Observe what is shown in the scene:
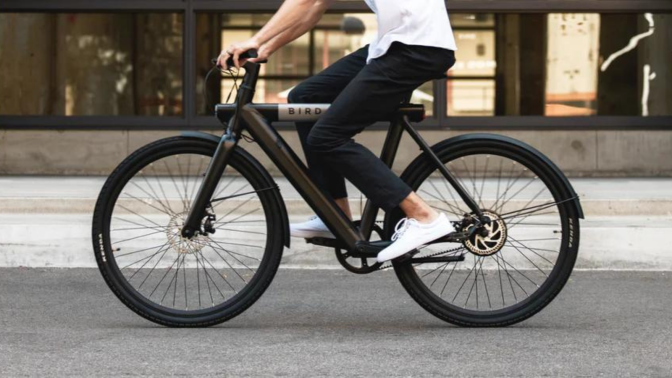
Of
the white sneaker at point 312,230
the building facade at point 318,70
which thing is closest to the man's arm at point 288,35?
the white sneaker at point 312,230

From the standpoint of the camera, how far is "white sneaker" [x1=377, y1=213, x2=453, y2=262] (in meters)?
4.88

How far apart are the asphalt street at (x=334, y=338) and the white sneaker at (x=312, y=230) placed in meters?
0.38

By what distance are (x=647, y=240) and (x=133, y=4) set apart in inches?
219

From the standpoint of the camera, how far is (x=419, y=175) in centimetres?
502

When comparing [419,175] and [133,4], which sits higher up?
[133,4]

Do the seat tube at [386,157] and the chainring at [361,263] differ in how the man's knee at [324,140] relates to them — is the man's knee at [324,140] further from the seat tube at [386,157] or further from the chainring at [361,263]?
Result: the chainring at [361,263]

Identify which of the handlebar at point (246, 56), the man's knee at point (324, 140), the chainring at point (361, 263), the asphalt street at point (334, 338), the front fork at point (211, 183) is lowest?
the asphalt street at point (334, 338)

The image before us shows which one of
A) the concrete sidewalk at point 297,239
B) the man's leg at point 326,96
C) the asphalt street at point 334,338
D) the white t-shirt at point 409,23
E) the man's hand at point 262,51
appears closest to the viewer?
the asphalt street at point 334,338

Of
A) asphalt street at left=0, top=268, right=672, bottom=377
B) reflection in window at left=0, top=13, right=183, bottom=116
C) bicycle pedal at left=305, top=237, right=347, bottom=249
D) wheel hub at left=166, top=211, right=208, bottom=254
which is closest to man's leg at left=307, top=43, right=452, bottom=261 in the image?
bicycle pedal at left=305, top=237, right=347, bottom=249

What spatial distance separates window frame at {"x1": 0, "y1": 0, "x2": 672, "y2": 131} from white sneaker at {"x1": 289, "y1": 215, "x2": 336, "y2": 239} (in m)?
5.83

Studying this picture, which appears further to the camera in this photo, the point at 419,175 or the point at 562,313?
the point at 562,313

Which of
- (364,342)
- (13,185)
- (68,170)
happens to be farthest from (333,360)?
(68,170)

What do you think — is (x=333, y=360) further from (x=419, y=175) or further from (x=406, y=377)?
(x=419, y=175)

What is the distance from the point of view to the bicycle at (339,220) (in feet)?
16.4
